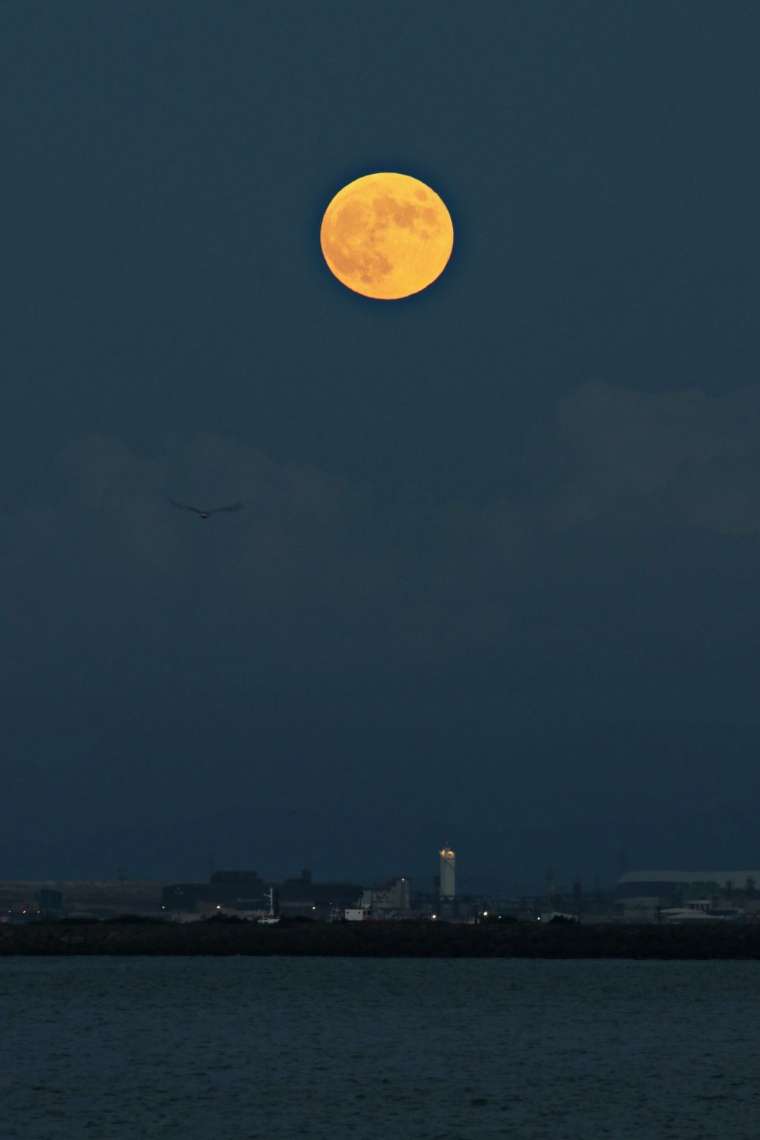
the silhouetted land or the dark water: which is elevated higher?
the silhouetted land

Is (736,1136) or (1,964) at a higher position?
(1,964)

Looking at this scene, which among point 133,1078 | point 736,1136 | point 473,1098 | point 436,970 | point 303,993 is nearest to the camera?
point 736,1136

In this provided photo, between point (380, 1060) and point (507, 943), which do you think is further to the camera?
point (507, 943)

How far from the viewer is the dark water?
A: 186 ft

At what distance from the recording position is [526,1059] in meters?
76.1

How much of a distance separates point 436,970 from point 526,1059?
83590mm

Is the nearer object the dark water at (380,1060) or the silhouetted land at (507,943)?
the dark water at (380,1060)

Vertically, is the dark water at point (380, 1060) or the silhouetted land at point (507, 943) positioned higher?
the silhouetted land at point (507, 943)

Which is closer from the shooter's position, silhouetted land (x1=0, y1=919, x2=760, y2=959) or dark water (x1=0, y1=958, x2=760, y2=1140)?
dark water (x1=0, y1=958, x2=760, y2=1140)

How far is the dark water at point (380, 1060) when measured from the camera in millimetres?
56844

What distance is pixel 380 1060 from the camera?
75500 mm

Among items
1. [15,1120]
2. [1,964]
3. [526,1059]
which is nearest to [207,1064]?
[526,1059]

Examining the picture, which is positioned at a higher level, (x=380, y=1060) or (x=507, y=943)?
(x=507, y=943)

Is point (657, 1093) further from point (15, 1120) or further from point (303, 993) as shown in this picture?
point (303, 993)
